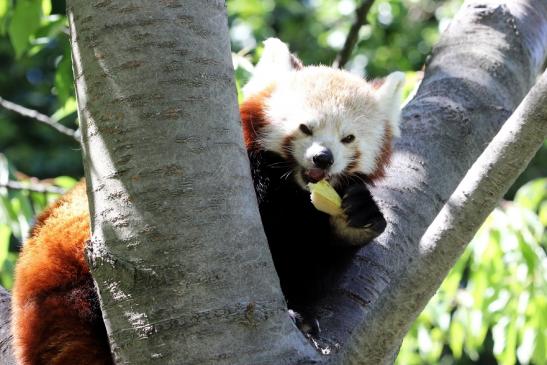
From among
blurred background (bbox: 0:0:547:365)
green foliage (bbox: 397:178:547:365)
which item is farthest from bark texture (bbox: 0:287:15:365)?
green foliage (bbox: 397:178:547:365)

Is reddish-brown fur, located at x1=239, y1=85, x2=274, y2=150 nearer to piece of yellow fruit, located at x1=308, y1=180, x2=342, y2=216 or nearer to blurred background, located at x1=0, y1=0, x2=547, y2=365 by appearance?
piece of yellow fruit, located at x1=308, y1=180, x2=342, y2=216

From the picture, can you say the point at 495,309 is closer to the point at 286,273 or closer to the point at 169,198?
the point at 286,273

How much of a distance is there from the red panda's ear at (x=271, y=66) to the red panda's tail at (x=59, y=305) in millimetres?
899

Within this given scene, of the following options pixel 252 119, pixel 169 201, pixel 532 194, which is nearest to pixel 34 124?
pixel 532 194

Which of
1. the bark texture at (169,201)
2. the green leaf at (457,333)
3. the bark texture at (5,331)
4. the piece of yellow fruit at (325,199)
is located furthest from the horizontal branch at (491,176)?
the green leaf at (457,333)

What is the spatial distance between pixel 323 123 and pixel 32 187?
1699 mm

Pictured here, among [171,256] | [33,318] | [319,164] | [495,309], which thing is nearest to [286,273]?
[319,164]

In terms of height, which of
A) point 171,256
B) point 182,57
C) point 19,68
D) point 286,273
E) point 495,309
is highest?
point 182,57

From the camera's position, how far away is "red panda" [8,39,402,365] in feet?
7.03

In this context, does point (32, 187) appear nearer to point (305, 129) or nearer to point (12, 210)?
point (12, 210)

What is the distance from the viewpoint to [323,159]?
2.66 m

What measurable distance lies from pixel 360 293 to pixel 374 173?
0.67 metres

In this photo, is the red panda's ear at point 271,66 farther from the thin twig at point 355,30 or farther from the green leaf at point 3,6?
the green leaf at point 3,6

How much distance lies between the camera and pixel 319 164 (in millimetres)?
2670
